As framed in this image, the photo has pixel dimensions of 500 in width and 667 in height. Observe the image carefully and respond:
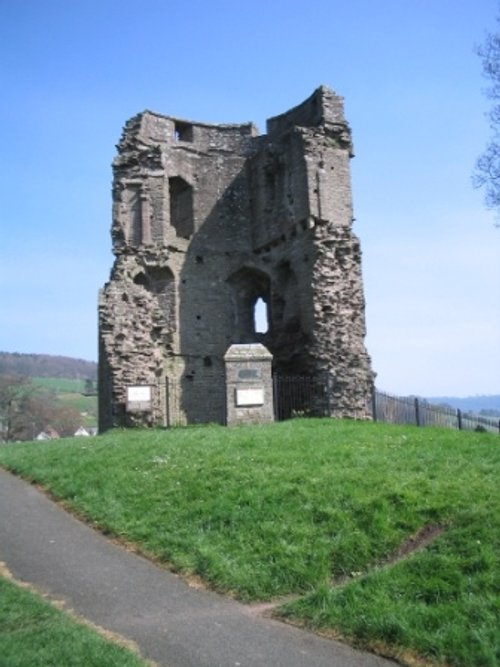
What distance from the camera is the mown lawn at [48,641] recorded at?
5.12 meters

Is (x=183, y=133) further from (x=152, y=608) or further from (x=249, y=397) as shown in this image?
(x=152, y=608)

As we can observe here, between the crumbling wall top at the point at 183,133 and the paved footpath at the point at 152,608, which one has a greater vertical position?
the crumbling wall top at the point at 183,133

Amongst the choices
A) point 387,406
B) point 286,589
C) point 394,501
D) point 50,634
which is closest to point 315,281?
point 387,406

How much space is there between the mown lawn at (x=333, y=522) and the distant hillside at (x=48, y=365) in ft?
416

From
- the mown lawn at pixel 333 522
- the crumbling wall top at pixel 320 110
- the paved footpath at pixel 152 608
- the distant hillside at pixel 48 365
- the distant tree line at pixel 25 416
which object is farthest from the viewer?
the distant hillside at pixel 48 365

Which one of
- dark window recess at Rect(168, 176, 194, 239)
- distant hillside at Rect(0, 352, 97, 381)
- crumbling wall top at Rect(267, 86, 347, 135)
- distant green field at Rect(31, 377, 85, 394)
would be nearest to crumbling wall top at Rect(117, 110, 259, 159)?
dark window recess at Rect(168, 176, 194, 239)

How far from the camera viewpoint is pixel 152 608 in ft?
22.1

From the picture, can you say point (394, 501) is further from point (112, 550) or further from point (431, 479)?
point (112, 550)

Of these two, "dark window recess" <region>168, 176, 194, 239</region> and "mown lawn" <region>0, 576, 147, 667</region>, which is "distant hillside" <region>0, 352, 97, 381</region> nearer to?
"dark window recess" <region>168, 176, 194, 239</region>

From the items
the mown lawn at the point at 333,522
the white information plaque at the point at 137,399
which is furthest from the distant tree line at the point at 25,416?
the mown lawn at the point at 333,522

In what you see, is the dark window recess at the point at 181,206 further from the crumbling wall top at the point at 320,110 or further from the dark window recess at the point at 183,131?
the crumbling wall top at the point at 320,110

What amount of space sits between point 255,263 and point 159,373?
6.42 meters

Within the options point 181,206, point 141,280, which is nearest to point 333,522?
point 141,280

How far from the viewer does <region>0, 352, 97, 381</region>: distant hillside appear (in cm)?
14012
